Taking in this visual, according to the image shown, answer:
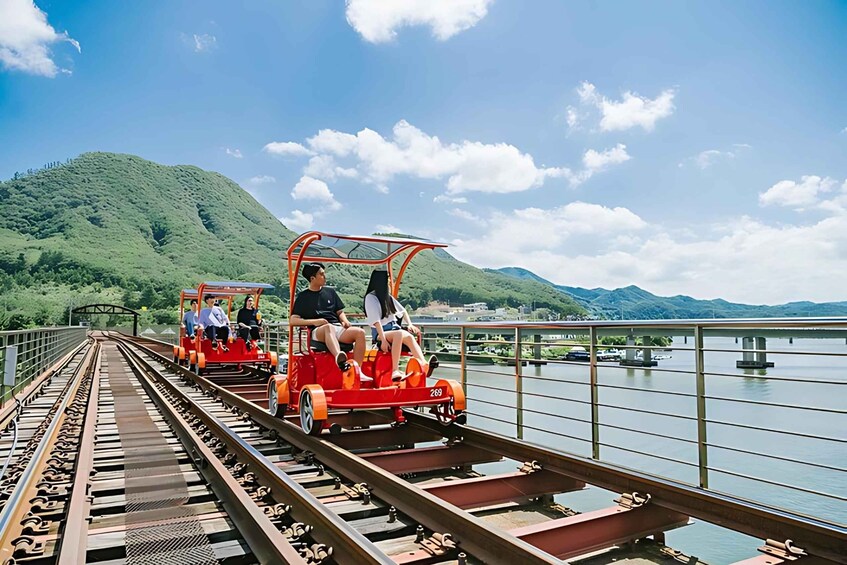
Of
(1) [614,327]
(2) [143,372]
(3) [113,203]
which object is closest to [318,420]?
(1) [614,327]

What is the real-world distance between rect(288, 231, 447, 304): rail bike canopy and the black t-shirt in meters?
0.40

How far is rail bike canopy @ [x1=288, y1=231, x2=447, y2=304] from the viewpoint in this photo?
6.78 meters

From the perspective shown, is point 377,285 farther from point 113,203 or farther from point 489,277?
point 113,203

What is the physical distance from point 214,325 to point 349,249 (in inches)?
341

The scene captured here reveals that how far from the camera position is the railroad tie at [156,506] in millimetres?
3416

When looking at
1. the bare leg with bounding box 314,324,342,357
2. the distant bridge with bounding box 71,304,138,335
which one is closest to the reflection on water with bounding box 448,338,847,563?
the bare leg with bounding box 314,324,342,357

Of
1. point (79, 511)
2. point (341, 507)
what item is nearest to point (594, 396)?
point (341, 507)

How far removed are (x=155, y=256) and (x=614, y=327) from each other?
172 m

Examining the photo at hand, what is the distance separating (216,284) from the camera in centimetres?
1391

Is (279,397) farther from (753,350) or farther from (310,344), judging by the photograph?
(753,350)

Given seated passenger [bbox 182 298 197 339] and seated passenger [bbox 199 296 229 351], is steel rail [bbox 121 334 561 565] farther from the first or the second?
seated passenger [bbox 182 298 197 339]

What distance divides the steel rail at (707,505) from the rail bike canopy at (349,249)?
288 centimetres

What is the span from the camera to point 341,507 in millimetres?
4113

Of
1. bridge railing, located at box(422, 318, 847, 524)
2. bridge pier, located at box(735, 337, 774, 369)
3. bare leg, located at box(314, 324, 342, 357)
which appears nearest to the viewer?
bridge pier, located at box(735, 337, 774, 369)
